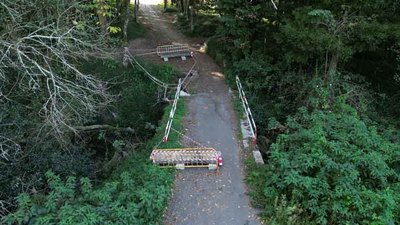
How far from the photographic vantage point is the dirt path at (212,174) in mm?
7909

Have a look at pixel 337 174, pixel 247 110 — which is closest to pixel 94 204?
pixel 337 174

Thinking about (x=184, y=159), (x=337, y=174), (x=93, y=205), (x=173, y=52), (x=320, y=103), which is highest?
(x=337, y=174)

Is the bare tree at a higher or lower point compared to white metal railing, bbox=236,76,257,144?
higher

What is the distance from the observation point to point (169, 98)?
14.7 m

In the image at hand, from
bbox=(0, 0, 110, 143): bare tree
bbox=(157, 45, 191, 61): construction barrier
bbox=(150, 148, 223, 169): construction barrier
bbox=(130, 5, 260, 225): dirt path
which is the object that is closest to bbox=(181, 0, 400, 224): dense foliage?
bbox=(130, 5, 260, 225): dirt path

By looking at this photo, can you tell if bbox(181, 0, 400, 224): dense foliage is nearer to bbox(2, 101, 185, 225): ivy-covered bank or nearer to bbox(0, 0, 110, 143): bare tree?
bbox(2, 101, 185, 225): ivy-covered bank

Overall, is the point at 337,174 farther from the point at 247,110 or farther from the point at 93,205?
the point at 247,110

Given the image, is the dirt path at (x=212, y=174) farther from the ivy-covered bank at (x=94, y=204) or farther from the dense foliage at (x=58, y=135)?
the ivy-covered bank at (x=94, y=204)

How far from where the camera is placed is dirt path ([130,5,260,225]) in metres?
7.91

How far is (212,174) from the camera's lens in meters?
9.32

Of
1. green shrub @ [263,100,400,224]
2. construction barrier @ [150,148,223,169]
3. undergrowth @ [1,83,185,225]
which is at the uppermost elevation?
green shrub @ [263,100,400,224]

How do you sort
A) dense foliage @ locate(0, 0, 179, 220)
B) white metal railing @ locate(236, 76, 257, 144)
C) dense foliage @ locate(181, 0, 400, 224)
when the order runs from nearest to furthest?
dense foliage @ locate(0, 0, 179, 220) < dense foliage @ locate(181, 0, 400, 224) < white metal railing @ locate(236, 76, 257, 144)

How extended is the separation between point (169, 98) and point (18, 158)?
7.09 metres

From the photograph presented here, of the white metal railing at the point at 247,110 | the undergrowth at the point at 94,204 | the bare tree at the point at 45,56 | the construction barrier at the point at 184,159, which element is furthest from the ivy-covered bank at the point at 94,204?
the white metal railing at the point at 247,110
